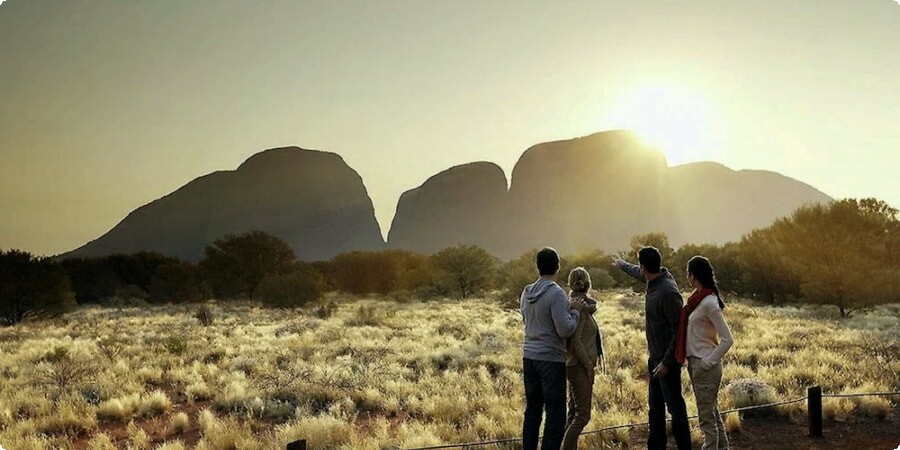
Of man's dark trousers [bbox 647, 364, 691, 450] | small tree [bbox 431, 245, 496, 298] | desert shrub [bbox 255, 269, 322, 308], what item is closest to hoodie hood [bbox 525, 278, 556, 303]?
man's dark trousers [bbox 647, 364, 691, 450]

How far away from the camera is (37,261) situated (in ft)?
107

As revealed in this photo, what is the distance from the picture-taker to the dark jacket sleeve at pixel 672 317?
5324mm

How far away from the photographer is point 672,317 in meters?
5.40

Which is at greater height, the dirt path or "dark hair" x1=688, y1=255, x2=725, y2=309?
"dark hair" x1=688, y1=255, x2=725, y2=309

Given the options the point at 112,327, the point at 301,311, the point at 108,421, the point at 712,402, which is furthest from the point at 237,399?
the point at 301,311

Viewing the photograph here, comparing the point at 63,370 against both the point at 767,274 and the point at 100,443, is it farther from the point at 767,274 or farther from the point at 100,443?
the point at 767,274

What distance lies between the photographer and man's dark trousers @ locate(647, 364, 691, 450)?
5.41m

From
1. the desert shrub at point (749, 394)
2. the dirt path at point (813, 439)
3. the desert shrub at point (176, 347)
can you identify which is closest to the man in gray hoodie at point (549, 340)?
the dirt path at point (813, 439)

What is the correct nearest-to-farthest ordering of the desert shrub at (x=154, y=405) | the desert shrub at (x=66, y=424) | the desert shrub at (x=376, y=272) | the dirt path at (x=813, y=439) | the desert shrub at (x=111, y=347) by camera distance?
the dirt path at (x=813, y=439) → the desert shrub at (x=66, y=424) → the desert shrub at (x=154, y=405) → the desert shrub at (x=111, y=347) → the desert shrub at (x=376, y=272)

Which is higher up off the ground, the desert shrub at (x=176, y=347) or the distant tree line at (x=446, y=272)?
the distant tree line at (x=446, y=272)

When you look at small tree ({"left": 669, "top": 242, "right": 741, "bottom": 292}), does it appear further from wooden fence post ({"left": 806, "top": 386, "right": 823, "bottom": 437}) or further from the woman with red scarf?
Result: the woman with red scarf

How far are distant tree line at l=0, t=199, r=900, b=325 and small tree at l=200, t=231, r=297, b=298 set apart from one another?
→ 0.08 metres

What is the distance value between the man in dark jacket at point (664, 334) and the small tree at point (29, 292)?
33.4 m

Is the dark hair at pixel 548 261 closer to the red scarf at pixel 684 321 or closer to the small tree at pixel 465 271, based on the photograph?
the red scarf at pixel 684 321
